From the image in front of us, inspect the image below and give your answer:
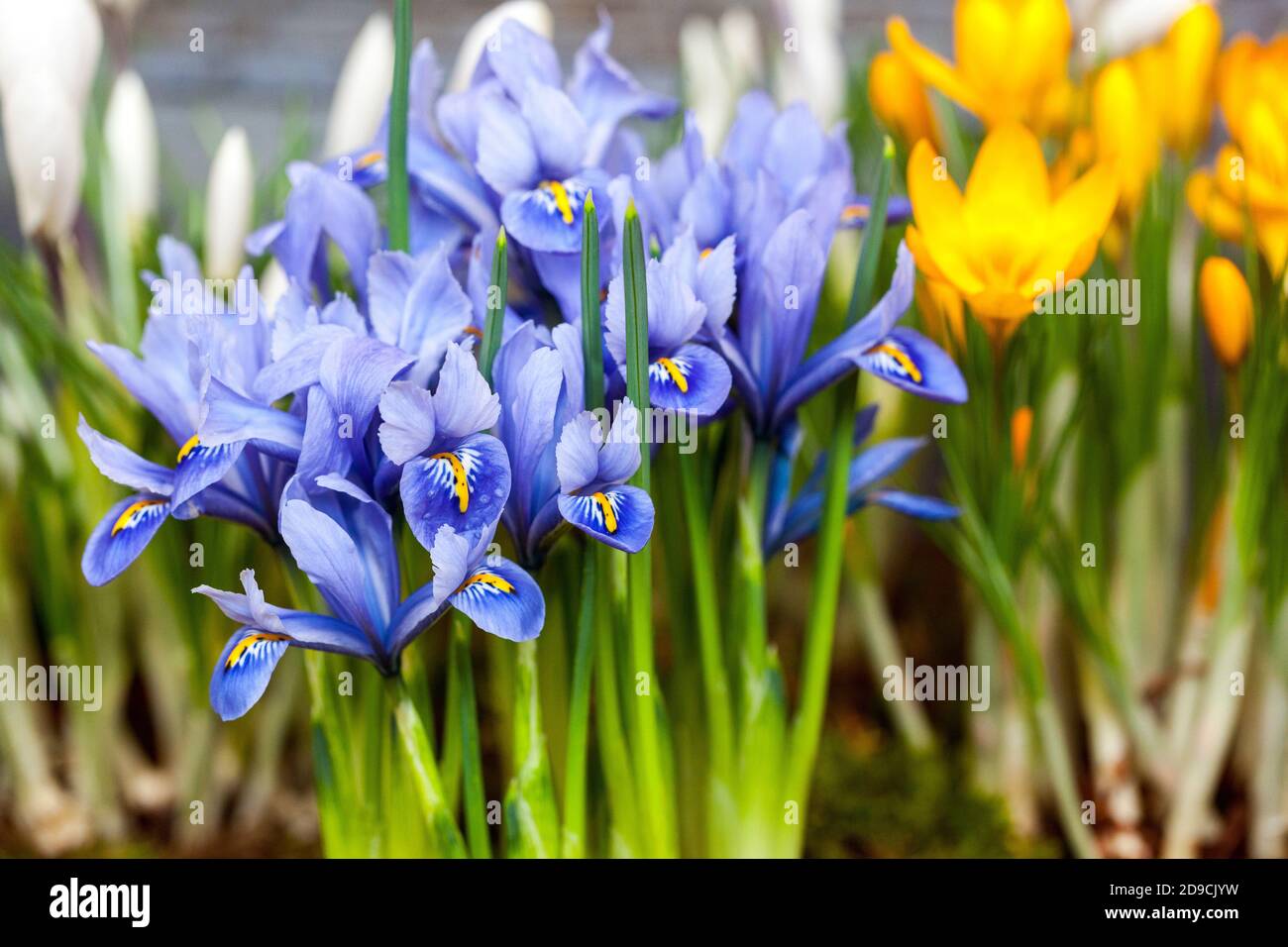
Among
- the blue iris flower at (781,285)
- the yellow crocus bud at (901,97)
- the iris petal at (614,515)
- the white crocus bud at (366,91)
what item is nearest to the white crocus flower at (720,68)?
the yellow crocus bud at (901,97)

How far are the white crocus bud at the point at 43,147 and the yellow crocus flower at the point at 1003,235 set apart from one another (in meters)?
0.65

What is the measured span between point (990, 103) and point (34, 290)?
847mm

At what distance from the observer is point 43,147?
0.81m

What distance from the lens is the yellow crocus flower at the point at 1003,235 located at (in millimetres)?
720

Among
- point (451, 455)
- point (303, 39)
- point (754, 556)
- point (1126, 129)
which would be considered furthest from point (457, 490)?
point (303, 39)

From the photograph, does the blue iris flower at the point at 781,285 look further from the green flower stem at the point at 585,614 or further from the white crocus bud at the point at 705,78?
A: the white crocus bud at the point at 705,78

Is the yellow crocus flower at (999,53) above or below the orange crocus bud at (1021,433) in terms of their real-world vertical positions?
above

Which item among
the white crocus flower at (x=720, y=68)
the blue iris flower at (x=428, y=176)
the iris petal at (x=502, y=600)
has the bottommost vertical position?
the iris petal at (x=502, y=600)

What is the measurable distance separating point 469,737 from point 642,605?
137 mm

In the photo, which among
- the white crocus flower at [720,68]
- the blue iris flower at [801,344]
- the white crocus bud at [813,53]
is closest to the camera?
the blue iris flower at [801,344]
